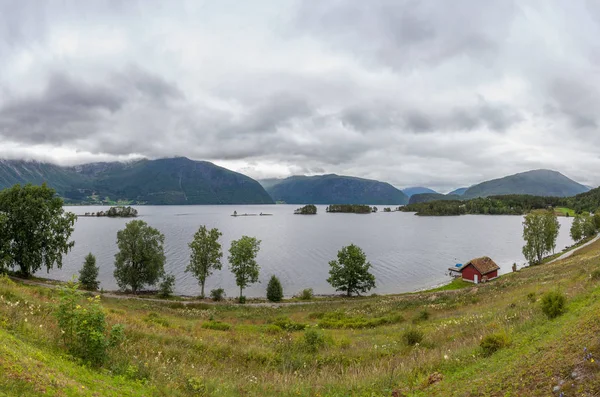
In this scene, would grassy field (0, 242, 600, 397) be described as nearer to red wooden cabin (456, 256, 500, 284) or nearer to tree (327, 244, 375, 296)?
tree (327, 244, 375, 296)

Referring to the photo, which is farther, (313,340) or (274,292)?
(274,292)

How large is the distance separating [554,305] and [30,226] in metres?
57.2

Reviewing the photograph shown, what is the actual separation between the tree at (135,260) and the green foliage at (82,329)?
2001 inches

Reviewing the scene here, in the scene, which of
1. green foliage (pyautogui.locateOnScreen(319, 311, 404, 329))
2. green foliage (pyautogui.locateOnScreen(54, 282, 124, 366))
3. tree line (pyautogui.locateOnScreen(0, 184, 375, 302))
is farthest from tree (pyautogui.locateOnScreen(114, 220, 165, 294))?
green foliage (pyautogui.locateOnScreen(54, 282, 124, 366))

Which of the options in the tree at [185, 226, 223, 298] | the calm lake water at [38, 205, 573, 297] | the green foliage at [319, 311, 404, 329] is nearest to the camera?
the green foliage at [319, 311, 404, 329]

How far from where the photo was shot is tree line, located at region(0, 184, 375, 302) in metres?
43.3

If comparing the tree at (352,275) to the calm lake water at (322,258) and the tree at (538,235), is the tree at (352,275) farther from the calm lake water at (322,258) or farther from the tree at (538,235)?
the tree at (538,235)

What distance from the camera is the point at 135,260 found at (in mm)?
55906

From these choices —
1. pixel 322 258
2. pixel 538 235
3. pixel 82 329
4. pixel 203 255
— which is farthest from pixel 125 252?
pixel 538 235

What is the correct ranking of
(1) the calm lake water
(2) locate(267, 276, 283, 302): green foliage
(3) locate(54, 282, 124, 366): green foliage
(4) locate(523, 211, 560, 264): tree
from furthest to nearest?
(4) locate(523, 211, 560, 264): tree
(1) the calm lake water
(2) locate(267, 276, 283, 302): green foliage
(3) locate(54, 282, 124, 366): green foliage

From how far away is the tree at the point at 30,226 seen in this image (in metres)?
43.0

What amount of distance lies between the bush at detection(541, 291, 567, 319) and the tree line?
141ft

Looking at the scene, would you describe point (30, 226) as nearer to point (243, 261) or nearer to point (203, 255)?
point (203, 255)

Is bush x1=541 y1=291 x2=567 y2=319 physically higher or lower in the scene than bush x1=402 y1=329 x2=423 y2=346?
higher
